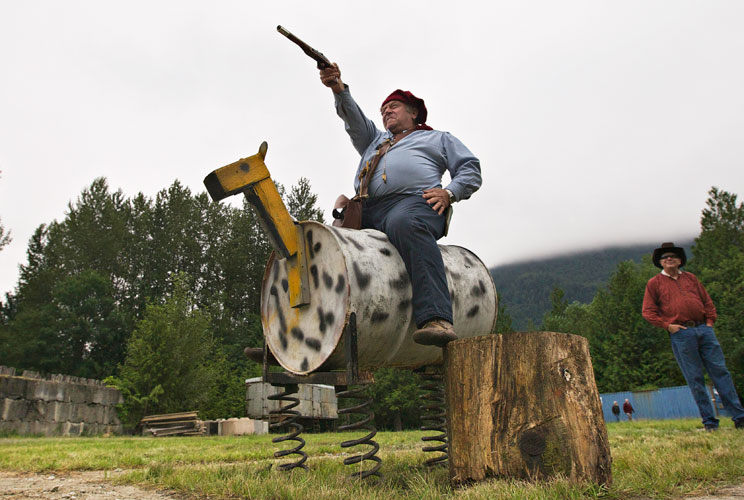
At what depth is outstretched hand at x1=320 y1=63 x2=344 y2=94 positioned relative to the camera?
3.72 meters

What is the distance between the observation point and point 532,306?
174m

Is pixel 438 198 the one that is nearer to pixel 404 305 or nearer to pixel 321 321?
pixel 404 305

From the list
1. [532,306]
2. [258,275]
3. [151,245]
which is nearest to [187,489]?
[258,275]

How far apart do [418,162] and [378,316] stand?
121 cm

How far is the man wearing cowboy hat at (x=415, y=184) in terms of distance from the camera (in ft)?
9.91

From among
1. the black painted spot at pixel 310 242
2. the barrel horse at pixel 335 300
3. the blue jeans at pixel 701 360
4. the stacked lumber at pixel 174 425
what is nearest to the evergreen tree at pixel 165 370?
the stacked lumber at pixel 174 425

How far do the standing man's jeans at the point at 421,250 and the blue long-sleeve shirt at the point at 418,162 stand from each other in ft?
0.46

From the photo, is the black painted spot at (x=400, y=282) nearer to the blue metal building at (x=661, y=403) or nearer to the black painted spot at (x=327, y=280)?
the black painted spot at (x=327, y=280)

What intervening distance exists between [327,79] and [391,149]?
668mm

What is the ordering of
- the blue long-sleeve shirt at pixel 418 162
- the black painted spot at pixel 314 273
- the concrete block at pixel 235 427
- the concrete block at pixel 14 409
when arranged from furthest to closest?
1. the concrete block at pixel 235 427
2. the concrete block at pixel 14 409
3. the blue long-sleeve shirt at pixel 418 162
4. the black painted spot at pixel 314 273

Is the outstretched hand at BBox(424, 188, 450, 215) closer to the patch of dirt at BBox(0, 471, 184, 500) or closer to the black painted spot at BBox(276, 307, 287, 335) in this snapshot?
the black painted spot at BBox(276, 307, 287, 335)

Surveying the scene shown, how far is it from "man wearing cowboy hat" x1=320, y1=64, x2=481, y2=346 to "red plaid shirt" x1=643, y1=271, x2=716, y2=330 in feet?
12.0

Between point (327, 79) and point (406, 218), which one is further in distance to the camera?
point (327, 79)

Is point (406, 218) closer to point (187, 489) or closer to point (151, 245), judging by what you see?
point (187, 489)
